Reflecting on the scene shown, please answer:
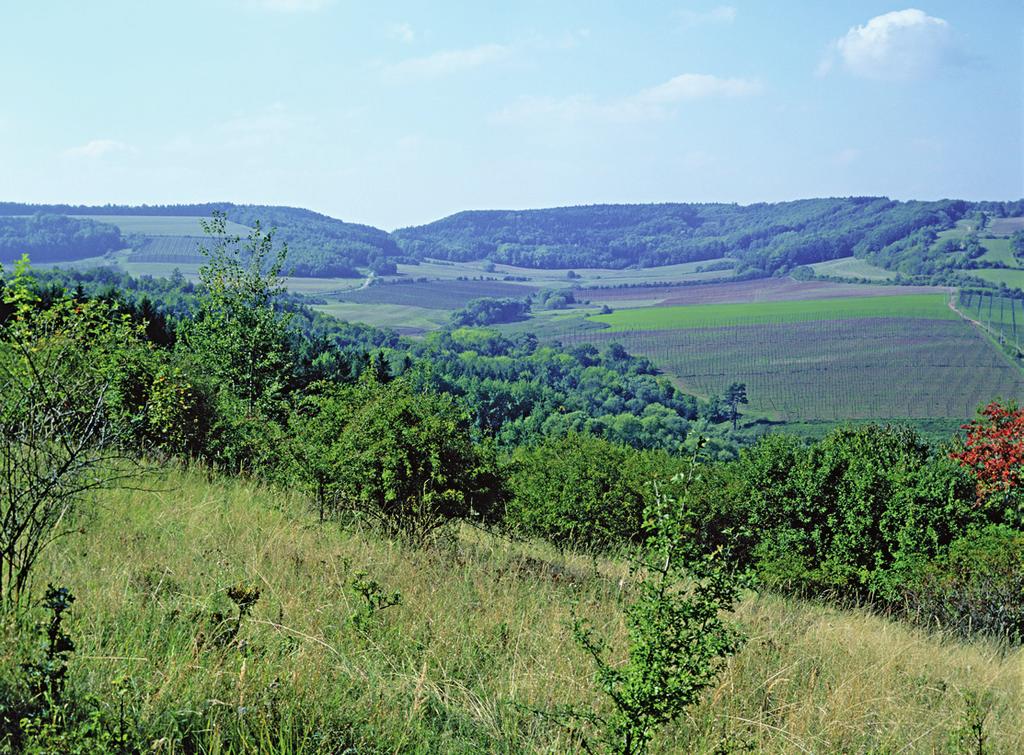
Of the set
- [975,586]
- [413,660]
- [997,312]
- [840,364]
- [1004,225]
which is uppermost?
[1004,225]

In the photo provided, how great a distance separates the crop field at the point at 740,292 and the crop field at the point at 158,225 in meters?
79.4

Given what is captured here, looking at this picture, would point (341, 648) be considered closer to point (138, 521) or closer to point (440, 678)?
point (440, 678)

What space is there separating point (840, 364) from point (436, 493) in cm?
10242

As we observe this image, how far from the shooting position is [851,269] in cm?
18075

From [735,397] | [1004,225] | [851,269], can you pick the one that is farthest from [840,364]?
[1004,225]

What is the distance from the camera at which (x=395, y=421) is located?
824cm

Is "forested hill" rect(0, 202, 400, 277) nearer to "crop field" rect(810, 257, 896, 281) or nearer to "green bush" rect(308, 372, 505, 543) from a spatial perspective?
"crop field" rect(810, 257, 896, 281)

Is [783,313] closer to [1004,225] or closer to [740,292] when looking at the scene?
[740,292]

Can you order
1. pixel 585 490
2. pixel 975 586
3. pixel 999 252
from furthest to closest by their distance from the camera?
pixel 999 252, pixel 585 490, pixel 975 586

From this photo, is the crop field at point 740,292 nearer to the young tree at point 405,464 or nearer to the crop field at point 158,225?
the crop field at point 158,225

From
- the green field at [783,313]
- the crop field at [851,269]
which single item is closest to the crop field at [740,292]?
the green field at [783,313]

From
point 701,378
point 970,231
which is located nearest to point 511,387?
point 701,378

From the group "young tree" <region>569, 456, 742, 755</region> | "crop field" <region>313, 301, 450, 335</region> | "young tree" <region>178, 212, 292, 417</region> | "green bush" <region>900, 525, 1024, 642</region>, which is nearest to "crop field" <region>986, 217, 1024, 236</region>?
"crop field" <region>313, 301, 450, 335</region>

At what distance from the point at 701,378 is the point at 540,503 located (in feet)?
294
